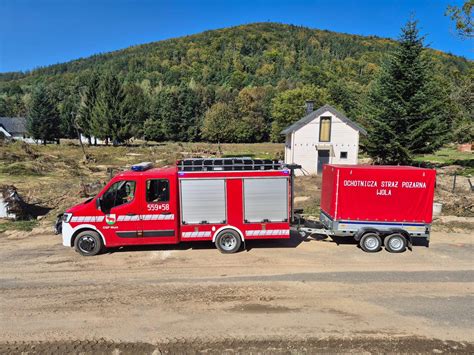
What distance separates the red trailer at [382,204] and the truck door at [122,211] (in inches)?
261

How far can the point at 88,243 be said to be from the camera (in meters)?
10.8

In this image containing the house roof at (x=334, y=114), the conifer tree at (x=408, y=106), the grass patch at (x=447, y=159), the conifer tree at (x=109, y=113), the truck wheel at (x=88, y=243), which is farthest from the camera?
the conifer tree at (x=109, y=113)

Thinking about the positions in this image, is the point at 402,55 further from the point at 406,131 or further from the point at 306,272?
the point at 306,272

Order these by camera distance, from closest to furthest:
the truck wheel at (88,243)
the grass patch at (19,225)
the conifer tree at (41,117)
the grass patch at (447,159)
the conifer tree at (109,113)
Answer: the truck wheel at (88,243) → the grass patch at (19,225) → the grass patch at (447,159) → the conifer tree at (109,113) → the conifer tree at (41,117)

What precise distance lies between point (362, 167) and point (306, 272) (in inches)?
168

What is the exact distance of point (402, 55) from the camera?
2653cm

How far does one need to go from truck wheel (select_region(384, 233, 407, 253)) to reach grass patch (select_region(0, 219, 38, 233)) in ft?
46.0

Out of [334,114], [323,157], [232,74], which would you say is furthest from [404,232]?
[232,74]

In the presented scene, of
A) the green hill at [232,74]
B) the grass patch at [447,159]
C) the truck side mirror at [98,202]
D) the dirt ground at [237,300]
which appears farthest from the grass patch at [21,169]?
the green hill at [232,74]

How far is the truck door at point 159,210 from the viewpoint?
10664 millimetres

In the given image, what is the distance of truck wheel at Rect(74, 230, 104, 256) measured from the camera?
10727 mm

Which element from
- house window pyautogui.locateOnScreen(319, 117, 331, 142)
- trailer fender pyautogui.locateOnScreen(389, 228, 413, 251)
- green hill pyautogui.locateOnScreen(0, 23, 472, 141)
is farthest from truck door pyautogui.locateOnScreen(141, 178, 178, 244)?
green hill pyautogui.locateOnScreen(0, 23, 472, 141)

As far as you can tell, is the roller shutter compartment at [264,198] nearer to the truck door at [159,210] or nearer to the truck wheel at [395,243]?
the truck door at [159,210]

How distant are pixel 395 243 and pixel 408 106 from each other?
19.1 m
